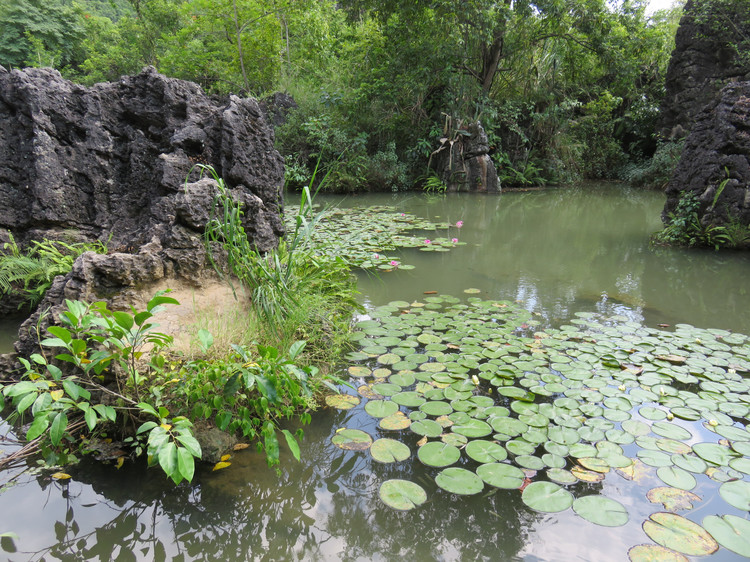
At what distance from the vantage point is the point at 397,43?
977 centimetres

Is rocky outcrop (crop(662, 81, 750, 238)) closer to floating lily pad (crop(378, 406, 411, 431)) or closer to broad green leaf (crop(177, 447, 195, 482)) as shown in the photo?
floating lily pad (crop(378, 406, 411, 431))

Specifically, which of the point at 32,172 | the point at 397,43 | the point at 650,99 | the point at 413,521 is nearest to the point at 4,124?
the point at 32,172

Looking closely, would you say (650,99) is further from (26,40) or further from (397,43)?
(26,40)

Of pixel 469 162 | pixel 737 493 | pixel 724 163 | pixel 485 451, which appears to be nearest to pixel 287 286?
pixel 485 451

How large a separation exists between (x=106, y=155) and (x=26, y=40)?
21.4 meters

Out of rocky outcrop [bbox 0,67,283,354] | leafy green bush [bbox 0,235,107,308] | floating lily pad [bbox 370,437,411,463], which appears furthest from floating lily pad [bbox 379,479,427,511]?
leafy green bush [bbox 0,235,107,308]

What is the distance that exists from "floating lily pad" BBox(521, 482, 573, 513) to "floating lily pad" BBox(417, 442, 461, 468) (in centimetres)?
29

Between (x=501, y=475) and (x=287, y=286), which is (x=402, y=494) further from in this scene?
(x=287, y=286)

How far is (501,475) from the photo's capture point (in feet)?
5.42

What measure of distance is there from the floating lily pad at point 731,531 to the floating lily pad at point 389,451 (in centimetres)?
102

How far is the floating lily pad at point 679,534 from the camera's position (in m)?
1.34

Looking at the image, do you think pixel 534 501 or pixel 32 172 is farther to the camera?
pixel 32 172

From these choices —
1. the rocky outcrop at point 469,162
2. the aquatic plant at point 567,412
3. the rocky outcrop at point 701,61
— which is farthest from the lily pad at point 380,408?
the rocky outcrop at point 701,61

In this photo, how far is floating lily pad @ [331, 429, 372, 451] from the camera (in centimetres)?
186
